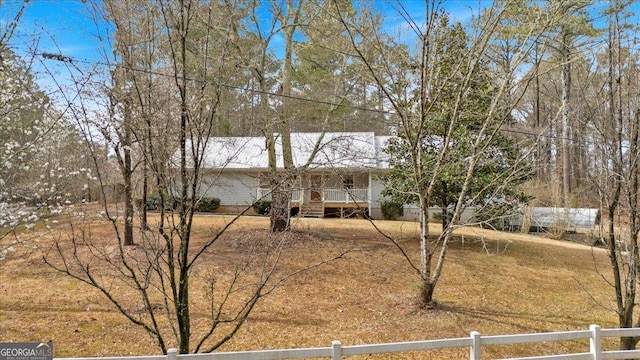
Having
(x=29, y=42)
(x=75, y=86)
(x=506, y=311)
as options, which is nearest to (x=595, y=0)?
(x=506, y=311)

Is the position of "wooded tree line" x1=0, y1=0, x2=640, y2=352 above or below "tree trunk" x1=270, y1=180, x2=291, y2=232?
above

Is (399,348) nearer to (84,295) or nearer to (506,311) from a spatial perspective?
(506,311)

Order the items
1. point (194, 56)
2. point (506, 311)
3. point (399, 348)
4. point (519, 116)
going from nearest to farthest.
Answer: point (399, 348) < point (194, 56) < point (506, 311) < point (519, 116)

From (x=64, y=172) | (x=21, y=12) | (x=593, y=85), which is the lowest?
(x=64, y=172)

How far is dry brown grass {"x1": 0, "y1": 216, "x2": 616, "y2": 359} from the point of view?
20.2 ft

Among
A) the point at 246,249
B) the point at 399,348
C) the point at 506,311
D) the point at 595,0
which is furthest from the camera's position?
the point at 246,249

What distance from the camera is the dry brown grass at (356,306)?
617 centimetres

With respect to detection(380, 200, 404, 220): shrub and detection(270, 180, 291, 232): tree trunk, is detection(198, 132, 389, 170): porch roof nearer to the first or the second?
detection(270, 180, 291, 232): tree trunk

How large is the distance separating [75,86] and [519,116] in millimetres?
28169

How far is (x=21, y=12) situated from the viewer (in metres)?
4.93

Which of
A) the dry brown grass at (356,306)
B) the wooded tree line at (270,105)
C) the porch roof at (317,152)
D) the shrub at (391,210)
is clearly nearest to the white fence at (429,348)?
the wooded tree line at (270,105)

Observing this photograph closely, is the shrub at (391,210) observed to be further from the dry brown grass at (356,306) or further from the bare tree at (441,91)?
the bare tree at (441,91)

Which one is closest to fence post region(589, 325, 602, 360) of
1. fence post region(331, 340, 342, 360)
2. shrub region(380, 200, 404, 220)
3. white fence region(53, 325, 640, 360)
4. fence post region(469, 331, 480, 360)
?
white fence region(53, 325, 640, 360)

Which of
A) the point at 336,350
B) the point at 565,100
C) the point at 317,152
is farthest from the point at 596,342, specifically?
the point at 565,100
